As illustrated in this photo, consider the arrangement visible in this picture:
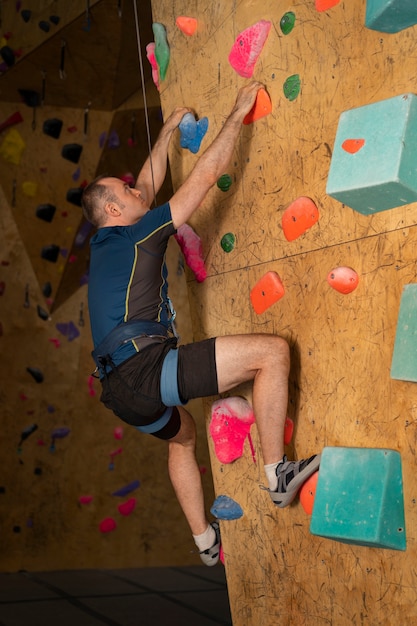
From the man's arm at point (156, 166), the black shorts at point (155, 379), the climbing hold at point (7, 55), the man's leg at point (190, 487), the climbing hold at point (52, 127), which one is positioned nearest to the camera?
the black shorts at point (155, 379)

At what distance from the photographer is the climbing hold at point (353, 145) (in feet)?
7.23

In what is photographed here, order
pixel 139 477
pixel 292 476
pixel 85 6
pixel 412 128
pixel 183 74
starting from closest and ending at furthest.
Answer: pixel 412 128 < pixel 292 476 < pixel 183 74 < pixel 85 6 < pixel 139 477

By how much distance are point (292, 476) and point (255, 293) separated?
619mm

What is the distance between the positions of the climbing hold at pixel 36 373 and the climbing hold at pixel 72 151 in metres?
1.33

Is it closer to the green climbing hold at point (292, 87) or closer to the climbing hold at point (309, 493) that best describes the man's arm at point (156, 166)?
the green climbing hold at point (292, 87)

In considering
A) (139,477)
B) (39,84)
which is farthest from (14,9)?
(139,477)

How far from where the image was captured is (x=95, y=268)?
2732 mm

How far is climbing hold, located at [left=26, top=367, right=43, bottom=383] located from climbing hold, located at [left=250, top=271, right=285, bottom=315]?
9.39 ft

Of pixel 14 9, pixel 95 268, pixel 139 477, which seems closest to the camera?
pixel 95 268

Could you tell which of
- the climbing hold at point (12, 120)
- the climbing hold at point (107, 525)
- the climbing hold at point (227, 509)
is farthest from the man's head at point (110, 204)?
the climbing hold at point (107, 525)

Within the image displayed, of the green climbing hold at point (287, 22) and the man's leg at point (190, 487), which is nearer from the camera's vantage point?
the green climbing hold at point (287, 22)

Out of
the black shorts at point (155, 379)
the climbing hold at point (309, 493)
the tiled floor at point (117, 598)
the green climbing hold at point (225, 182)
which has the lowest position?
the tiled floor at point (117, 598)

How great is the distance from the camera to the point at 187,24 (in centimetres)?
295

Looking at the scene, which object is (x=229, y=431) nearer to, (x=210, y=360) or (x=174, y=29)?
(x=210, y=360)
